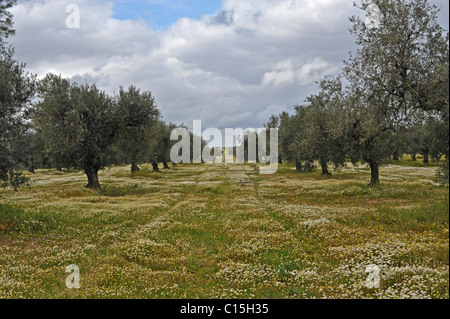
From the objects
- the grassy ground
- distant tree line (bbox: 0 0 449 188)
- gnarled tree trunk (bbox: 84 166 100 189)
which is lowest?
the grassy ground

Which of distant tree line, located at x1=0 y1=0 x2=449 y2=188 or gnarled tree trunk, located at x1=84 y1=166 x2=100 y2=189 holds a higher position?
distant tree line, located at x1=0 y1=0 x2=449 y2=188

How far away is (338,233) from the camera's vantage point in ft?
55.0

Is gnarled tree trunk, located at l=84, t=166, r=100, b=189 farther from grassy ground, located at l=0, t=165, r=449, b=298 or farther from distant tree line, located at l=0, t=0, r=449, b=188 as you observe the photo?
grassy ground, located at l=0, t=165, r=449, b=298

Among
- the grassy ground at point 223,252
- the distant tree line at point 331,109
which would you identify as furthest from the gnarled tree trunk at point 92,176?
the grassy ground at point 223,252

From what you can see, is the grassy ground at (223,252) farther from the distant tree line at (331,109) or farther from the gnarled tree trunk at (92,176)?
the gnarled tree trunk at (92,176)

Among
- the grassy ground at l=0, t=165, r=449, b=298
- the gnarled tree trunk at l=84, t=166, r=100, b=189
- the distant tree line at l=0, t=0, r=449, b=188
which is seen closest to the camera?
the grassy ground at l=0, t=165, r=449, b=298

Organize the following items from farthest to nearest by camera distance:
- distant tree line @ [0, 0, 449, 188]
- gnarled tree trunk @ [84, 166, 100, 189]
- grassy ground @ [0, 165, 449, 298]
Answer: gnarled tree trunk @ [84, 166, 100, 189] < distant tree line @ [0, 0, 449, 188] < grassy ground @ [0, 165, 449, 298]

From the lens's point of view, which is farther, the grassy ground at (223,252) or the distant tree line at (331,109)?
the distant tree line at (331,109)

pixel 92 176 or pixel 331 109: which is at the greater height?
pixel 331 109

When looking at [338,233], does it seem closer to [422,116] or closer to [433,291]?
[433,291]

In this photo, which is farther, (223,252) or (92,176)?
(92,176)

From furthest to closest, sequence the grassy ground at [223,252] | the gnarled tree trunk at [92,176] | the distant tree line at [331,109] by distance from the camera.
Answer: the gnarled tree trunk at [92,176], the distant tree line at [331,109], the grassy ground at [223,252]

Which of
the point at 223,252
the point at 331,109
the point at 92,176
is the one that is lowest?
the point at 223,252

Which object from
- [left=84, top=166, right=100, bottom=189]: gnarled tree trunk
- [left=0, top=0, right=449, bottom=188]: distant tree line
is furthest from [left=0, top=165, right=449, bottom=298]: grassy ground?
[left=84, top=166, right=100, bottom=189]: gnarled tree trunk
